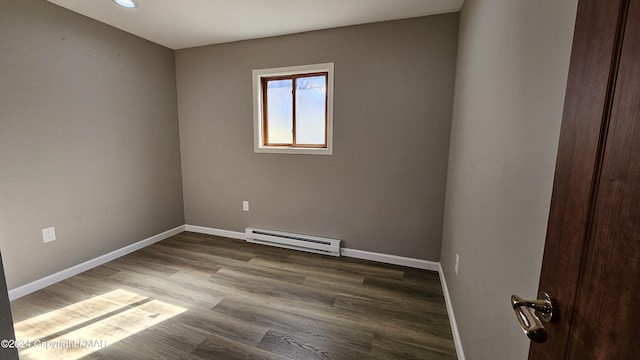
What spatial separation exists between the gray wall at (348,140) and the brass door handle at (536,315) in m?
2.02

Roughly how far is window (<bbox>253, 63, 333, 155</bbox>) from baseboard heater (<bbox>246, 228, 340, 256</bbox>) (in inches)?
38.8

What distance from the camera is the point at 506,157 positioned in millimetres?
1024

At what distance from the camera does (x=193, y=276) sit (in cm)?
243

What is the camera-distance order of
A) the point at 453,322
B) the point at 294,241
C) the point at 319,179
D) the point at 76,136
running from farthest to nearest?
the point at 294,241 < the point at 319,179 < the point at 76,136 < the point at 453,322

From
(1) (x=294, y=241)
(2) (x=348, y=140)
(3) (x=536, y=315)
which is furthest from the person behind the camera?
(1) (x=294, y=241)

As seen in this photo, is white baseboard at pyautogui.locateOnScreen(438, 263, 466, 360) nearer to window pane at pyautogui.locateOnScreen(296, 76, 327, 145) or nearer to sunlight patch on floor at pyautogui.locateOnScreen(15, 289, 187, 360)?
window pane at pyautogui.locateOnScreen(296, 76, 327, 145)

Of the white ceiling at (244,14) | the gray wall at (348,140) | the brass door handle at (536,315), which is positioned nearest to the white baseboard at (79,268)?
the gray wall at (348,140)

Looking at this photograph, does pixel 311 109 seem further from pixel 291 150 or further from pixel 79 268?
pixel 79 268

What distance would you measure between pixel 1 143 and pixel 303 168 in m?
2.43

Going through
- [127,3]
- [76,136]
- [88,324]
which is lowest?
[88,324]

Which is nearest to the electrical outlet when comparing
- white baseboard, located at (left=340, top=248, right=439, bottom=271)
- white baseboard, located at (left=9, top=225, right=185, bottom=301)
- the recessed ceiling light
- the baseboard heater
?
white baseboard, located at (left=9, top=225, right=185, bottom=301)

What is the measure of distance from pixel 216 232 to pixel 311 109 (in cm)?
207

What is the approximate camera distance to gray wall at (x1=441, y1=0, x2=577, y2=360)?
0.73 meters

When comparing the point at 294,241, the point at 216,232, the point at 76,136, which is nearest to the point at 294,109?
the point at 294,241
